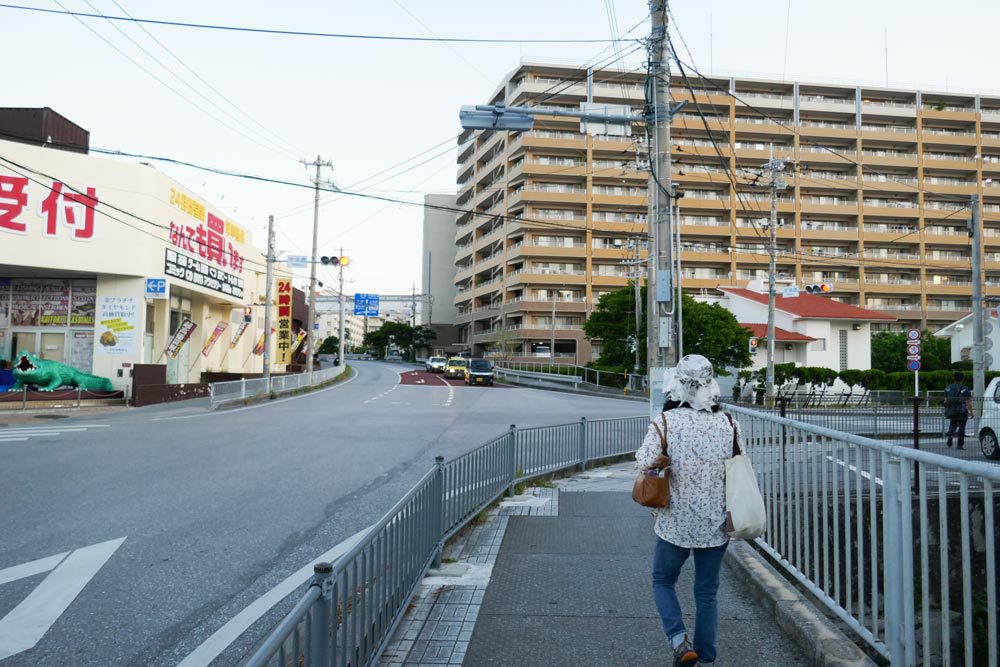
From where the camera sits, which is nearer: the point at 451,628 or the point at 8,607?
the point at 451,628

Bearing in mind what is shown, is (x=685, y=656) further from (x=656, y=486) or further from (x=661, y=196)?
(x=661, y=196)

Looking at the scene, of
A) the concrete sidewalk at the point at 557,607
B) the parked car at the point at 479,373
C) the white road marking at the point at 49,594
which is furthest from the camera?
the parked car at the point at 479,373

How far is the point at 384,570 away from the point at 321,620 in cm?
113

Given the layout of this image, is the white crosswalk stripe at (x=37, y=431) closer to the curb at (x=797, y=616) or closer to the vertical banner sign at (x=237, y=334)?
the curb at (x=797, y=616)

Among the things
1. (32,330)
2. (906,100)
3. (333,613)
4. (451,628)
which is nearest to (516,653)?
(451,628)

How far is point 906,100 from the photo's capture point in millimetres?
70250

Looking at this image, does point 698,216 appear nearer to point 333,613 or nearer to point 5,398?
point 5,398

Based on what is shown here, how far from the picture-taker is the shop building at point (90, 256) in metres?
23.2

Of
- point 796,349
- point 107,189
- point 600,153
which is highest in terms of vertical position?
point 600,153

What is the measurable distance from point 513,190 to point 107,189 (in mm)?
47090

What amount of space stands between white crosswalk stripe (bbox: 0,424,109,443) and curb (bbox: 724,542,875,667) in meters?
14.4

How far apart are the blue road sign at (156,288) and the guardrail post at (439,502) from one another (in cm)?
2387

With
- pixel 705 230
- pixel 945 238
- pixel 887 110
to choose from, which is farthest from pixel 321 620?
pixel 887 110

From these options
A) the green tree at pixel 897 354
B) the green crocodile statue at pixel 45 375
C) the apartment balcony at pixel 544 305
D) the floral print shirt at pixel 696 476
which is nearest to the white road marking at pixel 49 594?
the floral print shirt at pixel 696 476
